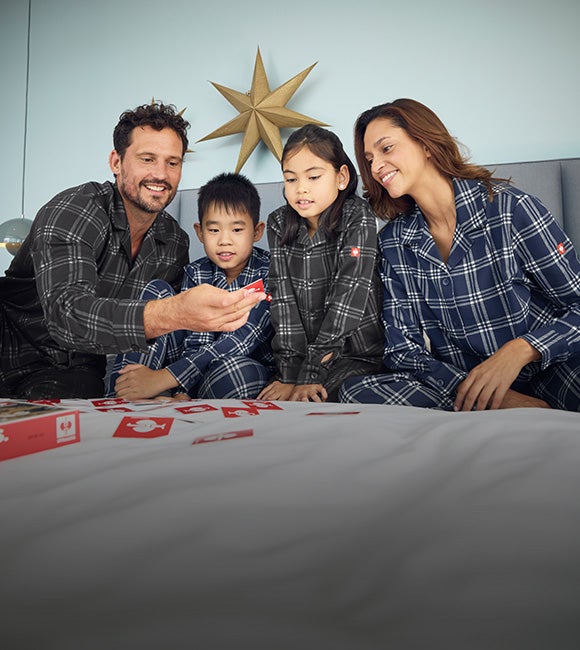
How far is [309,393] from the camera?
133 cm

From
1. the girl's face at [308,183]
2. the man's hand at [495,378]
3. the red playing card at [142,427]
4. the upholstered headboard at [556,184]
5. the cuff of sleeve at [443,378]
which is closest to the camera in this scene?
the red playing card at [142,427]

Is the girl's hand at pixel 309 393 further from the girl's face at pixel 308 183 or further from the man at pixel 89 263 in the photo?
the girl's face at pixel 308 183

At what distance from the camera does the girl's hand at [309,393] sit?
52.1 inches

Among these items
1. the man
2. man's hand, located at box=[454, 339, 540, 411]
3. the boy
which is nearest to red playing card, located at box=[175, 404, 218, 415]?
the man

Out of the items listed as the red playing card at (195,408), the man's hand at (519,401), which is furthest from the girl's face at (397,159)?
the red playing card at (195,408)

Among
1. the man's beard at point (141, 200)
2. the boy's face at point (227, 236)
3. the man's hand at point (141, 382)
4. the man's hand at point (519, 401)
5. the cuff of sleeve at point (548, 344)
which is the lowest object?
the man's hand at point (519, 401)

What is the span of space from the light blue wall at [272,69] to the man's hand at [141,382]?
4.19 feet

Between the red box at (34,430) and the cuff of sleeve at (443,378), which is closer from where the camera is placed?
the red box at (34,430)

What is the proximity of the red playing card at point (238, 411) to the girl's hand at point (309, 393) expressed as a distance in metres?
0.42

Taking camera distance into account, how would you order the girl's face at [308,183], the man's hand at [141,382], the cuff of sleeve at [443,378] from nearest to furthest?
the cuff of sleeve at [443,378]
the man's hand at [141,382]
the girl's face at [308,183]

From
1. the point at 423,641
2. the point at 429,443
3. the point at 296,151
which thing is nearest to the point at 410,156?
the point at 296,151

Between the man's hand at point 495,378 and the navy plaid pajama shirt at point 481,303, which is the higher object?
the navy plaid pajama shirt at point 481,303

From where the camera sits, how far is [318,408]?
0.93 metres

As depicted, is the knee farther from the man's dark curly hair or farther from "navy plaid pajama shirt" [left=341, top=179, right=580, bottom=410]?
"navy plaid pajama shirt" [left=341, top=179, right=580, bottom=410]
